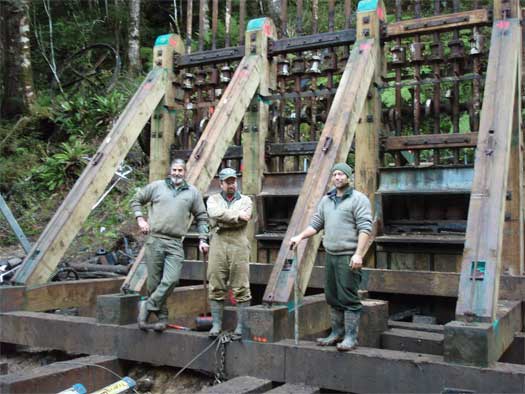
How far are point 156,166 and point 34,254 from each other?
Answer: 3.19m

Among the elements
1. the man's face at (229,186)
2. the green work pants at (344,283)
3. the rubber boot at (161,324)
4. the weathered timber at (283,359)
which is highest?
the man's face at (229,186)

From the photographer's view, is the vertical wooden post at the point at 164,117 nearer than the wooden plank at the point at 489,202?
No

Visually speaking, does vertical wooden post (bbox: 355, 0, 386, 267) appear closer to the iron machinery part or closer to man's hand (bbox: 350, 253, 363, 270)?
man's hand (bbox: 350, 253, 363, 270)

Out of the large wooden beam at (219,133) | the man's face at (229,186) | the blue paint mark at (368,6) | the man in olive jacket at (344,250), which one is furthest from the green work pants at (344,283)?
the blue paint mark at (368,6)

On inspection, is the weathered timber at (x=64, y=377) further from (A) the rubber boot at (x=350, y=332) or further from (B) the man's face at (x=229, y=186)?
(A) the rubber boot at (x=350, y=332)

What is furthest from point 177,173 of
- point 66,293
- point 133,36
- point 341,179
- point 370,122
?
point 133,36

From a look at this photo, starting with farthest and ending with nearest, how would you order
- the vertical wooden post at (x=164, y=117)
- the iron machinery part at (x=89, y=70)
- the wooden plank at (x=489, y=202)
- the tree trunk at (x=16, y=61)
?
1. the iron machinery part at (x=89, y=70)
2. the tree trunk at (x=16, y=61)
3. the vertical wooden post at (x=164, y=117)
4. the wooden plank at (x=489, y=202)

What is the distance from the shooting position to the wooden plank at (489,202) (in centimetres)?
429

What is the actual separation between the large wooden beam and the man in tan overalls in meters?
1.00

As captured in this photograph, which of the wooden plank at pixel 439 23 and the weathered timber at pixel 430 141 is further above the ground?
the wooden plank at pixel 439 23

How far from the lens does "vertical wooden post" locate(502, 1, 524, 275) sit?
21.8ft

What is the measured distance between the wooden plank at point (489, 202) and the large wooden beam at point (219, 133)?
3.00 metres

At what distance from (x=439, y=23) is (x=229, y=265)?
14.8 feet

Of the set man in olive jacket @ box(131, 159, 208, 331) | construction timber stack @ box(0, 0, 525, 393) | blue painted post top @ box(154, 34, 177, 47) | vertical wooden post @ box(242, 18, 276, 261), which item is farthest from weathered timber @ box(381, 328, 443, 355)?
blue painted post top @ box(154, 34, 177, 47)
